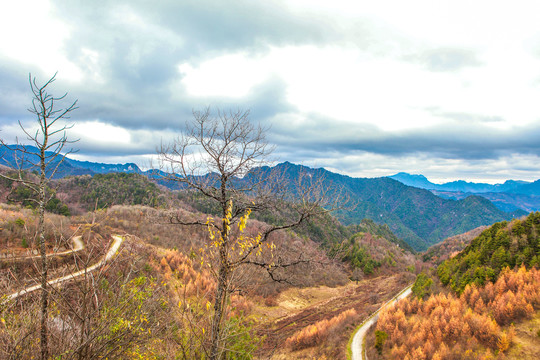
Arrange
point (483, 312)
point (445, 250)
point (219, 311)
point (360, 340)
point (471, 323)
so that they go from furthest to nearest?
1. point (445, 250)
2. point (360, 340)
3. point (483, 312)
4. point (471, 323)
5. point (219, 311)

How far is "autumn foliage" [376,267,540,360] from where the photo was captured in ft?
53.6

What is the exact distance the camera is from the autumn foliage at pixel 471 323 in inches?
643

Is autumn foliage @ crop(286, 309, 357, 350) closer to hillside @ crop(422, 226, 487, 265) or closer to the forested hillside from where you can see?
the forested hillside

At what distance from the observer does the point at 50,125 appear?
599 cm

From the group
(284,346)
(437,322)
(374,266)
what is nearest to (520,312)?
(437,322)

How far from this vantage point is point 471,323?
1817 cm

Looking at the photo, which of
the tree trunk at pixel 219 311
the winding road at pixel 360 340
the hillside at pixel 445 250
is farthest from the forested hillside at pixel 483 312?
the hillside at pixel 445 250

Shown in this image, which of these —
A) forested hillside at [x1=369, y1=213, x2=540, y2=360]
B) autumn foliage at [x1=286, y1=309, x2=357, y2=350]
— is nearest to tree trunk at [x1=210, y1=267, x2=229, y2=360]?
forested hillside at [x1=369, y1=213, x2=540, y2=360]

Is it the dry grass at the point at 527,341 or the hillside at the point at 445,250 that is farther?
the hillside at the point at 445,250

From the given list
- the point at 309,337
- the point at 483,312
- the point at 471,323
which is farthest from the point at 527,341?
the point at 309,337

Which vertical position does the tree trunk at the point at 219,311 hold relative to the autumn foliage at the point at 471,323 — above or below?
above

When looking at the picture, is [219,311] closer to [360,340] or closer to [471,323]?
[471,323]

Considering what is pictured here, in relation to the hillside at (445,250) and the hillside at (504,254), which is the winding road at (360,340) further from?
the hillside at (445,250)

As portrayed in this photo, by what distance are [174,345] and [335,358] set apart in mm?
18108
